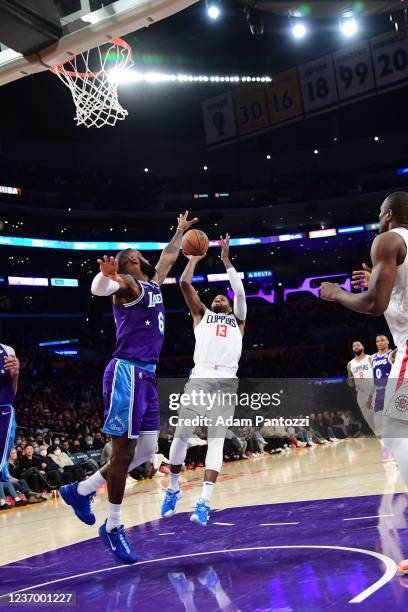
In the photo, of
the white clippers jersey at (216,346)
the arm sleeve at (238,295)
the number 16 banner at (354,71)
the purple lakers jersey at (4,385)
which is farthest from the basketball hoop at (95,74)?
the number 16 banner at (354,71)

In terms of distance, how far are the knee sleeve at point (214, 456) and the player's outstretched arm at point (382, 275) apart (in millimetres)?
2994

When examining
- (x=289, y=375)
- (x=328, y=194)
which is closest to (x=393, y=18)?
(x=289, y=375)

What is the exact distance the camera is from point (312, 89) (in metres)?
27.3

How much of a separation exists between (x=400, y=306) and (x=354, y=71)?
24.1 m

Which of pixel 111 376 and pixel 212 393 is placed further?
pixel 212 393

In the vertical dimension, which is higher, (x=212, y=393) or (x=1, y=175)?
(x=1, y=175)

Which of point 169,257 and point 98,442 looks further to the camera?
point 98,442

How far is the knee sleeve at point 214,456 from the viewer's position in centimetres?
636

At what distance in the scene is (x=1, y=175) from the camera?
3034 centimetres

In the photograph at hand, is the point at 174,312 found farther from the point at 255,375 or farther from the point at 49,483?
the point at 49,483

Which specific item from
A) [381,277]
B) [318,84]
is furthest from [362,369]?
[318,84]

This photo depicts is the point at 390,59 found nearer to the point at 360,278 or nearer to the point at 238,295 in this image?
the point at 238,295

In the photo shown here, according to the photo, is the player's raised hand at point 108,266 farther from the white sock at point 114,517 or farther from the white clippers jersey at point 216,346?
the white clippers jersey at point 216,346

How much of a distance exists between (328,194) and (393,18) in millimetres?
19904
